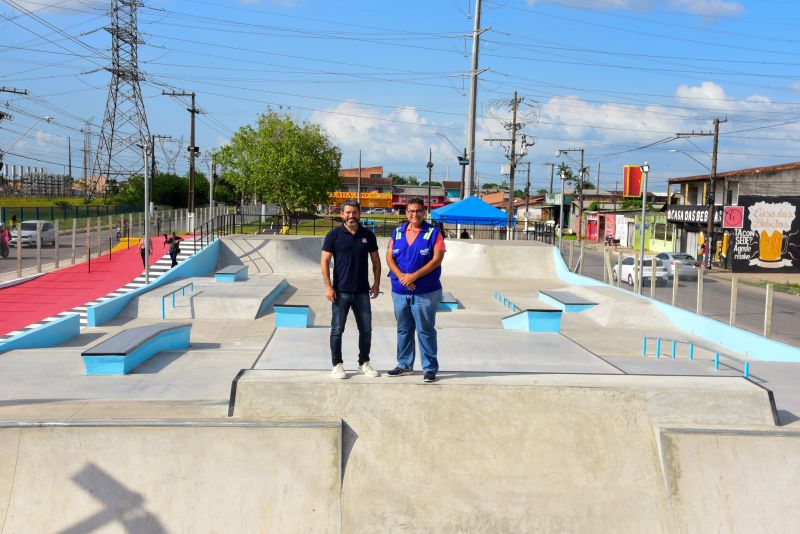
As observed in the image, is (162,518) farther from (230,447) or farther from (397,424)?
(397,424)

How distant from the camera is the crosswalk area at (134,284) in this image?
15578 millimetres

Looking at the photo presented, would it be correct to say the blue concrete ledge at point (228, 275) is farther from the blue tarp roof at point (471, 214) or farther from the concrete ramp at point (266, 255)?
the blue tarp roof at point (471, 214)

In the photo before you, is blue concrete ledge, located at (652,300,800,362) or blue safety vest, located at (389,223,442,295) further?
blue concrete ledge, located at (652,300,800,362)

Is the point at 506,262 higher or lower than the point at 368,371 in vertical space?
lower

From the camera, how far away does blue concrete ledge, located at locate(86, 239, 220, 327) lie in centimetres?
1501

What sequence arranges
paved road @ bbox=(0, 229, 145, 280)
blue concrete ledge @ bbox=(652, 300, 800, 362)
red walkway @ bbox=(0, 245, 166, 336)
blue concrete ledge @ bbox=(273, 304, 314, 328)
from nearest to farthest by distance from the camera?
blue concrete ledge @ bbox=(652, 300, 800, 362), blue concrete ledge @ bbox=(273, 304, 314, 328), red walkway @ bbox=(0, 245, 166, 336), paved road @ bbox=(0, 229, 145, 280)

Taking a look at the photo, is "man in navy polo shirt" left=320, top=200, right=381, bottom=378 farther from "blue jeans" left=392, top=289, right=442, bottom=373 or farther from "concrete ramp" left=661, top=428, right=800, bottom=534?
"concrete ramp" left=661, top=428, right=800, bottom=534

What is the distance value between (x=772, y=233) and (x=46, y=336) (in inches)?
1524

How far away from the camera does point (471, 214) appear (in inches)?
1241

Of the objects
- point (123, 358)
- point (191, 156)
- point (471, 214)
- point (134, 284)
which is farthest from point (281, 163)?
point (123, 358)

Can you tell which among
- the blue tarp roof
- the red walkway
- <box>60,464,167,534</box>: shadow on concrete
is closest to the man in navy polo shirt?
<box>60,464,167,534</box>: shadow on concrete

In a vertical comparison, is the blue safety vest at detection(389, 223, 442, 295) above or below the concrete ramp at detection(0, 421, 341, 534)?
above

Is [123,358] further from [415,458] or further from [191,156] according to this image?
[191,156]

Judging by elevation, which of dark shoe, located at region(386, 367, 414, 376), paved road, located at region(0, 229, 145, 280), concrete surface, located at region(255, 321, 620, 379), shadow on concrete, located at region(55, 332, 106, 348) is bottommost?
shadow on concrete, located at region(55, 332, 106, 348)
